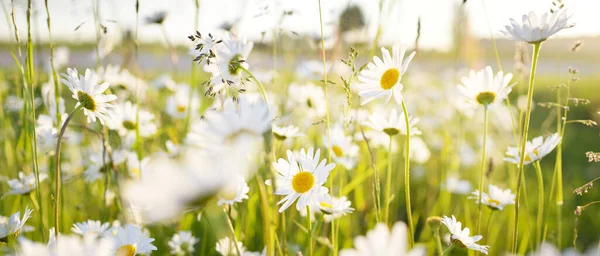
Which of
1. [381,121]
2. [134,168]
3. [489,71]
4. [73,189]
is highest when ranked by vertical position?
[489,71]

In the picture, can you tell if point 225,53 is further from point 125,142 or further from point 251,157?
point 125,142

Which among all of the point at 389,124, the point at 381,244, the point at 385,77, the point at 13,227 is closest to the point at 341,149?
the point at 389,124

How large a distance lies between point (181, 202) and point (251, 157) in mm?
194

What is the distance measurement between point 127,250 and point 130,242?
18 mm

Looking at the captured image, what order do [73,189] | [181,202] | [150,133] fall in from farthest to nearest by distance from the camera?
[73,189] → [150,133] → [181,202]

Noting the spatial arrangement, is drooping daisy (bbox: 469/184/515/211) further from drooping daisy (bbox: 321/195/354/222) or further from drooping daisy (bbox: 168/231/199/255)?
drooping daisy (bbox: 168/231/199/255)

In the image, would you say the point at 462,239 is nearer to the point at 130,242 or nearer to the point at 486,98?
the point at 486,98

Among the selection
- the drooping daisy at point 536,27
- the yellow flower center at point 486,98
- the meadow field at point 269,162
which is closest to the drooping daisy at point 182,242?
the meadow field at point 269,162

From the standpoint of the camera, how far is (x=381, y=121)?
1.07 metres

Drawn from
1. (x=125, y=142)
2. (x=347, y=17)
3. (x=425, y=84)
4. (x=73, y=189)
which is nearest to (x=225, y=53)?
(x=347, y=17)

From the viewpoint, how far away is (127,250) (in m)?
0.79

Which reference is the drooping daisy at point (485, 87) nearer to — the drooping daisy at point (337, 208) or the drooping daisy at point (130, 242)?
the drooping daisy at point (337, 208)

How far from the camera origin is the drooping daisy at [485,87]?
99cm

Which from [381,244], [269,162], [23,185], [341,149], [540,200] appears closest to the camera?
[381,244]
